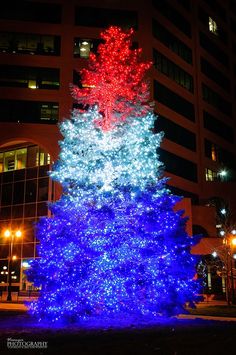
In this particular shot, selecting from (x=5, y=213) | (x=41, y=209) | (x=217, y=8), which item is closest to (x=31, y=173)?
(x=41, y=209)

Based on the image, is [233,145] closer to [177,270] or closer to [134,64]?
[134,64]

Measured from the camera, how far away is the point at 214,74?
5647 centimetres

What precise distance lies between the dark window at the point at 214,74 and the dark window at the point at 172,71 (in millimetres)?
5008

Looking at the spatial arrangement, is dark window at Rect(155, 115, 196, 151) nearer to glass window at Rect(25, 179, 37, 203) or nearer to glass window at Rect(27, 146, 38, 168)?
glass window at Rect(27, 146, 38, 168)

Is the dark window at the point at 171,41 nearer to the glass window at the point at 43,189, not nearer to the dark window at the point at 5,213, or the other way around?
the glass window at the point at 43,189

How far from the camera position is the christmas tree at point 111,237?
56.4 ft

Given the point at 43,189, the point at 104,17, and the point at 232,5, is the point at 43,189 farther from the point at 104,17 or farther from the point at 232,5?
the point at 232,5

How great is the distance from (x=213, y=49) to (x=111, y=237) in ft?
150

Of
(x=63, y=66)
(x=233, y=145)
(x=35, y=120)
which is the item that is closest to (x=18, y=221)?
(x=35, y=120)

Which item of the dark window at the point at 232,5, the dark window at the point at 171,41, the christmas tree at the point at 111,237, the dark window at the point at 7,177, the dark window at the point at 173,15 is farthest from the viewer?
the dark window at the point at 232,5

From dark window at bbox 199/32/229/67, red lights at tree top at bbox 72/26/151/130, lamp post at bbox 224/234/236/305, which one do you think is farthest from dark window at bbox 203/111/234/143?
red lights at tree top at bbox 72/26/151/130

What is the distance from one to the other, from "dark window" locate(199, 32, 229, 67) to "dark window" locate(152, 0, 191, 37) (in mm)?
3804

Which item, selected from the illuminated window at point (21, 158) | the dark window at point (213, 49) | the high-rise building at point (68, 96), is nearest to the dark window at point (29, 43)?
the high-rise building at point (68, 96)

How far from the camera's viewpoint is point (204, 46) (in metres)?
55.2
